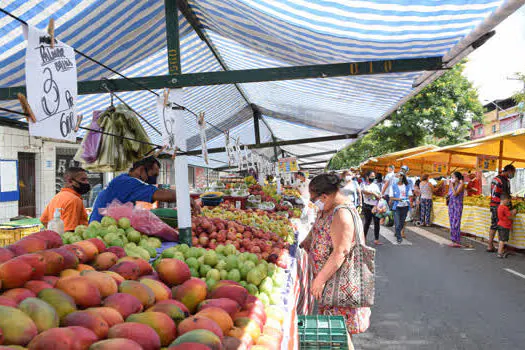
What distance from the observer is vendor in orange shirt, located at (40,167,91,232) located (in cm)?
468

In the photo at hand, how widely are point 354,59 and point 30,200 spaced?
366 inches

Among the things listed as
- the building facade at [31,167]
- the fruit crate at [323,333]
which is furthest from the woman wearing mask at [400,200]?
the building facade at [31,167]

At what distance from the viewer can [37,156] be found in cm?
1001

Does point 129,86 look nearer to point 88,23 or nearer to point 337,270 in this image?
point 88,23

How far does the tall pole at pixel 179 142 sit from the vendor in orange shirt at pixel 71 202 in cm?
192

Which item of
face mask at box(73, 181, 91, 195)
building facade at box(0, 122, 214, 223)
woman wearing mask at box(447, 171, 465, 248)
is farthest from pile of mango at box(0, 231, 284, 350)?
woman wearing mask at box(447, 171, 465, 248)

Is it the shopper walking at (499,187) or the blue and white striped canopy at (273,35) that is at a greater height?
the blue and white striped canopy at (273,35)

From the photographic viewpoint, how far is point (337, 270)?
3.11 metres

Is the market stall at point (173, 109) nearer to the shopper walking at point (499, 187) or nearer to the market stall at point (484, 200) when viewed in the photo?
the shopper walking at point (499, 187)

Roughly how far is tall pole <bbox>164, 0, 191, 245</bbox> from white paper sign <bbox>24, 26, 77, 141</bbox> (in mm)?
1391

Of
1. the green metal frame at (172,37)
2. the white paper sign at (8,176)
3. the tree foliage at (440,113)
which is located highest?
the tree foliage at (440,113)

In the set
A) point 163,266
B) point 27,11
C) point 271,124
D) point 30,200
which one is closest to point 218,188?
point 271,124

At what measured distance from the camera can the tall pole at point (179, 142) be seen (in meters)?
3.50

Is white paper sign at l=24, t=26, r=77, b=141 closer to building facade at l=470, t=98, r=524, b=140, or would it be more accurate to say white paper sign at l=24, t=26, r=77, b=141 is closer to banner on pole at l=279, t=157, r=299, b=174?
banner on pole at l=279, t=157, r=299, b=174
